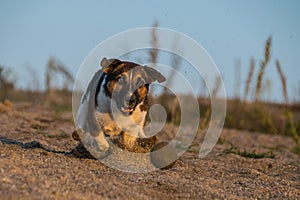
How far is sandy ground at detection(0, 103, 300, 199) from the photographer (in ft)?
12.8

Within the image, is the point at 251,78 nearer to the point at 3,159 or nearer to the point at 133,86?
the point at 133,86

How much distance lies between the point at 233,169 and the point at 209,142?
8.36ft

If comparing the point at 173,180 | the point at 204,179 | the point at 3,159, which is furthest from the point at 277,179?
the point at 3,159

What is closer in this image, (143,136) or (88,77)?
(143,136)

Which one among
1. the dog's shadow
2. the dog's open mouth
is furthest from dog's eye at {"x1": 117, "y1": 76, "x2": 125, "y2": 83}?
the dog's shadow

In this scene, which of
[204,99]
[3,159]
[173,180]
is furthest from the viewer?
[204,99]

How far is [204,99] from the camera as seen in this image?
589 inches

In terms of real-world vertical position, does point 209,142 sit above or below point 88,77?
below

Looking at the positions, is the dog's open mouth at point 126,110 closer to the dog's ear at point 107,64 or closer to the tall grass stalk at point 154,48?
the dog's ear at point 107,64

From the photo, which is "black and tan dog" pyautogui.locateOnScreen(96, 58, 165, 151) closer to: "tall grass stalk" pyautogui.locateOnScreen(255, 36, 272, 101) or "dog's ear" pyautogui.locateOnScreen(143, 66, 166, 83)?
"dog's ear" pyautogui.locateOnScreen(143, 66, 166, 83)

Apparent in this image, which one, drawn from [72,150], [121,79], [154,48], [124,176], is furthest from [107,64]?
[154,48]

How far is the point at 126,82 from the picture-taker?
5.51m

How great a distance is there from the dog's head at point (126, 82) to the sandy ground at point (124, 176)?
652mm

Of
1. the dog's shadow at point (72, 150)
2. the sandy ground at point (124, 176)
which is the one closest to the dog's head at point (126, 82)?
the dog's shadow at point (72, 150)
